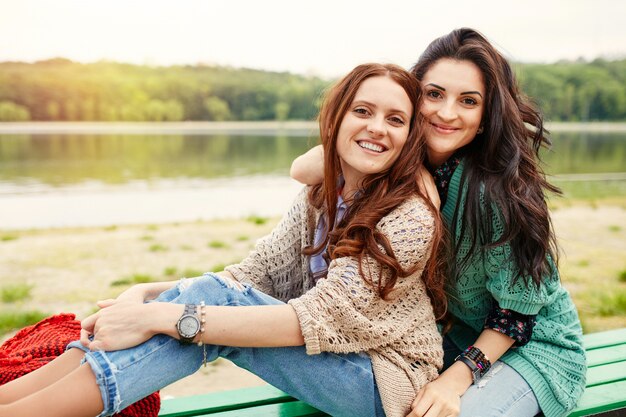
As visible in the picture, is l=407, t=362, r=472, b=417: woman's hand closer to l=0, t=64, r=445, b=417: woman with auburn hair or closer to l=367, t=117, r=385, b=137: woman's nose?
l=0, t=64, r=445, b=417: woman with auburn hair

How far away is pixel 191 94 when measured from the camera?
8038 centimetres

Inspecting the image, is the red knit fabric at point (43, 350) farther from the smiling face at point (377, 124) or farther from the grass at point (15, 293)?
the grass at point (15, 293)

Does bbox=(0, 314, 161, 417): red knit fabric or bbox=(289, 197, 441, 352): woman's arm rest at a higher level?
bbox=(289, 197, 441, 352): woman's arm

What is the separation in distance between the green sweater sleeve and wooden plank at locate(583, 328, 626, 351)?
2.97 feet

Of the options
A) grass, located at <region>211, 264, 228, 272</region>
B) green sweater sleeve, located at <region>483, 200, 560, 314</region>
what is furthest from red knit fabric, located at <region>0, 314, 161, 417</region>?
grass, located at <region>211, 264, 228, 272</region>

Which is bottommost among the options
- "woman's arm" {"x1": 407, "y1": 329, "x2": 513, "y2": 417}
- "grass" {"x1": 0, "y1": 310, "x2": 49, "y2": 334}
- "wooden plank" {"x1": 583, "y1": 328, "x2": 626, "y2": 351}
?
"grass" {"x1": 0, "y1": 310, "x2": 49, "y2": 334}

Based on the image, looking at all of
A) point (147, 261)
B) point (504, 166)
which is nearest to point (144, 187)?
point (147, 261)

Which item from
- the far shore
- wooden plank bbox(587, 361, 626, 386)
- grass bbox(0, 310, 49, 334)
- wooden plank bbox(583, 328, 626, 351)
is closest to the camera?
wooden plank bbox(587, 361, 626, 386)

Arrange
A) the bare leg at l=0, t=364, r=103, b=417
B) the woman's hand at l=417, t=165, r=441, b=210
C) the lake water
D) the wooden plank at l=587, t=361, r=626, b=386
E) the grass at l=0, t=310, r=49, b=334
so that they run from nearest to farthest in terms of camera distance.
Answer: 1. the bare leg at l=0, t=364, r=103, b=417
2. the woman's hand at l=417, t=165, r=441, b=210
3. the wooden plank at l=587, t=361, r=626, b=386
4. the grass at l=0, t=310, r=49, b=334
5. the lake water

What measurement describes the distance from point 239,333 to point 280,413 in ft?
1.78

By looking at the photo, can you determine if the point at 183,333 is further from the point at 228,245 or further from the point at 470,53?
the point at 228,245

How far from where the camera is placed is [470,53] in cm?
234

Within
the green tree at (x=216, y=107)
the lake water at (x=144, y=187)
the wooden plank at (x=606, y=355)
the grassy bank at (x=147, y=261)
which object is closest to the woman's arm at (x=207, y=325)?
the lake water at (x=144, y=187)

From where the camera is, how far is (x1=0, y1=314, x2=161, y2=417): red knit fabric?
197 cm
